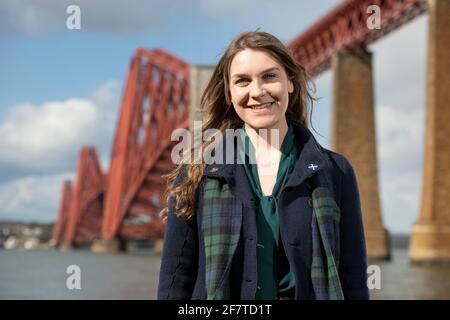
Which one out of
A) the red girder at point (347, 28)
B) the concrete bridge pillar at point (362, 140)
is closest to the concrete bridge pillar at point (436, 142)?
the red girder at point (347, 28)

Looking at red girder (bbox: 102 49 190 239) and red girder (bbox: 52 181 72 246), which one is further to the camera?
red girder (bbox: 52 181 72 246)

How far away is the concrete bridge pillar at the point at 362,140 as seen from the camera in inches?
1350

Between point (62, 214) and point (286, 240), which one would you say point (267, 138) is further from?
point (62, 214)

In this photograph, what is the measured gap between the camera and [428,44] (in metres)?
28.6

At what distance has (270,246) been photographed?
2047 mm

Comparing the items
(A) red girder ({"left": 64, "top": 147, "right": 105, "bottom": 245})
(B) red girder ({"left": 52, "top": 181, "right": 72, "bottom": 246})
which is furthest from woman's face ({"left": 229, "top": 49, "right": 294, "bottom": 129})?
(B) red girder ({"left": 52, "top": 181, "right": 72, "bottom": 246})

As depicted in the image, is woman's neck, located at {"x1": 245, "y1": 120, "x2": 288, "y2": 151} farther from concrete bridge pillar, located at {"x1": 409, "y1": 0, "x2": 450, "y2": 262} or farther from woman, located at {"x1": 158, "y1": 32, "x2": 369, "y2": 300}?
concrete bridge pillar, located at {"x1": 409, "y1": 0, "x2": 450, "y2": 262}

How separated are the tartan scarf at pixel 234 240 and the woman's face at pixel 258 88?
0.22 meters

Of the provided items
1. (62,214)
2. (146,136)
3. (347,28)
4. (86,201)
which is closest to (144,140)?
(146,136)

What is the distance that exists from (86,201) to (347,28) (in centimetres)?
4809

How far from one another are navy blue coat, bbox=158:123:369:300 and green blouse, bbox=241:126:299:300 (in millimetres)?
31

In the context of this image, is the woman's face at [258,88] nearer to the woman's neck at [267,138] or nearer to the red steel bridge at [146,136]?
the woman's neck at [267,138]

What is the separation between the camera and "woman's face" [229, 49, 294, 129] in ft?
6.82
